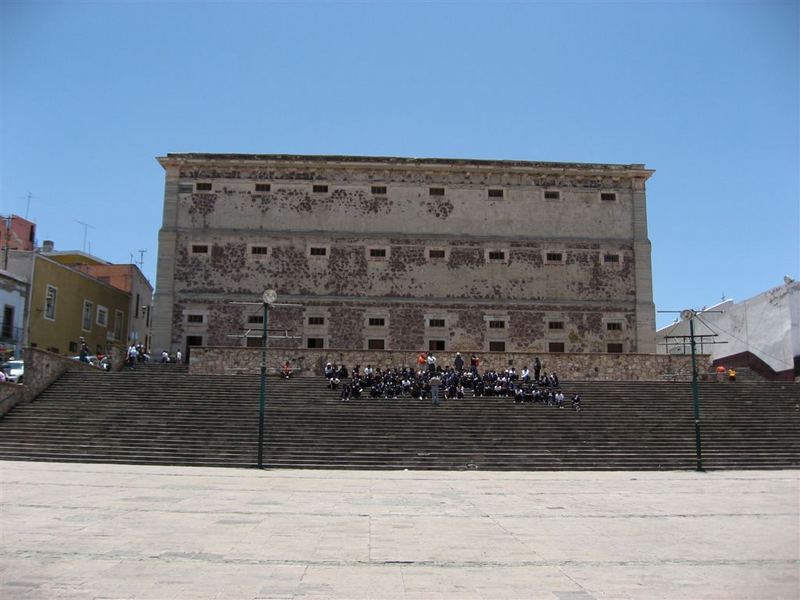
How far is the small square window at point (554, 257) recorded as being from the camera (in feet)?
120

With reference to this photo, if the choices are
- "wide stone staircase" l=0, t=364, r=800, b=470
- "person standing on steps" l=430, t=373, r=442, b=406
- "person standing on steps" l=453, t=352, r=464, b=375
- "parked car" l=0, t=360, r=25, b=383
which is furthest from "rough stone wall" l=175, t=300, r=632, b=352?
"person standing on steps" l=430, t=373, r=442, b=406

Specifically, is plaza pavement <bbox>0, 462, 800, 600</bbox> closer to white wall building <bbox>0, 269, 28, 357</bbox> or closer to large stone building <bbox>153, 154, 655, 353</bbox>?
white wall building <bbox>0, 269, 28, 357</bbox>

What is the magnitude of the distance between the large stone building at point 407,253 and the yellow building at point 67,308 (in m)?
5.52

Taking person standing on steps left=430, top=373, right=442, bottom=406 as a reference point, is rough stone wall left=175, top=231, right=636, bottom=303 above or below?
above

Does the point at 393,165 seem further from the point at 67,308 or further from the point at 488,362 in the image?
the point at 67,308

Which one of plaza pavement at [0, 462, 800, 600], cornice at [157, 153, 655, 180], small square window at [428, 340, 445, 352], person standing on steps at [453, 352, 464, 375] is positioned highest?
cornice at [157, 153, 655, 180]

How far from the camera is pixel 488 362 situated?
31.1 m

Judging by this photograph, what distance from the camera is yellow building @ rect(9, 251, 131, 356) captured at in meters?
34.5

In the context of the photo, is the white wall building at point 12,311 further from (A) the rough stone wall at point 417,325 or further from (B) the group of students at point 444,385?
(B) the group of students at point 444,385

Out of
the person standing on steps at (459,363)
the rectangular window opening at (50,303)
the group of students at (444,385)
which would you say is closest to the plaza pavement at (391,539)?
the group of students at (444,385)

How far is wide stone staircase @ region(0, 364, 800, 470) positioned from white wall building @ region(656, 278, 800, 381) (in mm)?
7653

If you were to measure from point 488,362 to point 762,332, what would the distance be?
15480 millimetres

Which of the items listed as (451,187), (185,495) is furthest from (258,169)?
(185,495)

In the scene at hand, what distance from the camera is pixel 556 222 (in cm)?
3706
